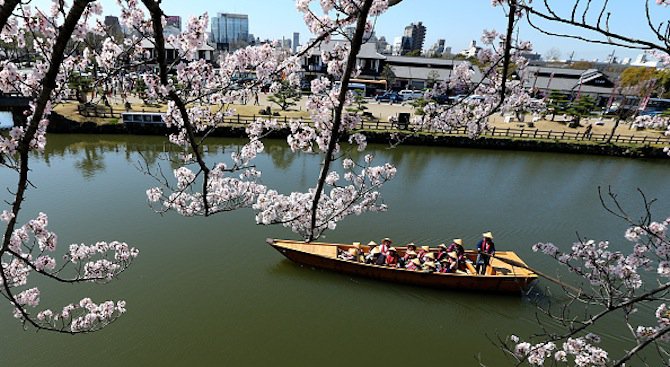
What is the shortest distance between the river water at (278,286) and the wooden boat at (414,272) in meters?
0.18

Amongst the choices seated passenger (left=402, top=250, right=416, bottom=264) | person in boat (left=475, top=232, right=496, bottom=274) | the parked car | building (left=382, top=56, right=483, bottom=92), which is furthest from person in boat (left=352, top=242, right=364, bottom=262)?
building (left=382, top=56, right=483, bottom=92)

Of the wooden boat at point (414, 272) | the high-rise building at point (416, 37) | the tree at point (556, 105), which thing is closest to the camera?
the wooden boat at point (414, 272)

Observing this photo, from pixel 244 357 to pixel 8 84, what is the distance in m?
5.03

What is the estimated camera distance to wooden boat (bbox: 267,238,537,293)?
7785 millimetres

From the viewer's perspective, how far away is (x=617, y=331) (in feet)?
23.4

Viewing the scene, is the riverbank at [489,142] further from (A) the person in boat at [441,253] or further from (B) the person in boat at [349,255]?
(B) the person in boat at [349,255]

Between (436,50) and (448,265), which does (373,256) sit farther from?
(436,50)

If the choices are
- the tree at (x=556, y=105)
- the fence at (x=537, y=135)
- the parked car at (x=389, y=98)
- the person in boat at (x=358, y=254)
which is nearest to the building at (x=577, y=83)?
the tree at (x=556, y=105)

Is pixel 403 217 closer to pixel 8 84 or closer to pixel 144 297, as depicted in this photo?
pixel 144 297

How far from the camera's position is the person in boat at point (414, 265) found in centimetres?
790

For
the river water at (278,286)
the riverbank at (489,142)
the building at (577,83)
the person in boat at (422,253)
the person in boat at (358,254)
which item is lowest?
the river water at (278,286)

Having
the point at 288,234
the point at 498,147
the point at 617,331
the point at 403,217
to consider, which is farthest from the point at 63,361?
the point at 498,147

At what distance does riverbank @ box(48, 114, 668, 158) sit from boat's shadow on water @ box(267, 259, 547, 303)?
35.4 ft

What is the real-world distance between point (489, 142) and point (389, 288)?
12.6 m
